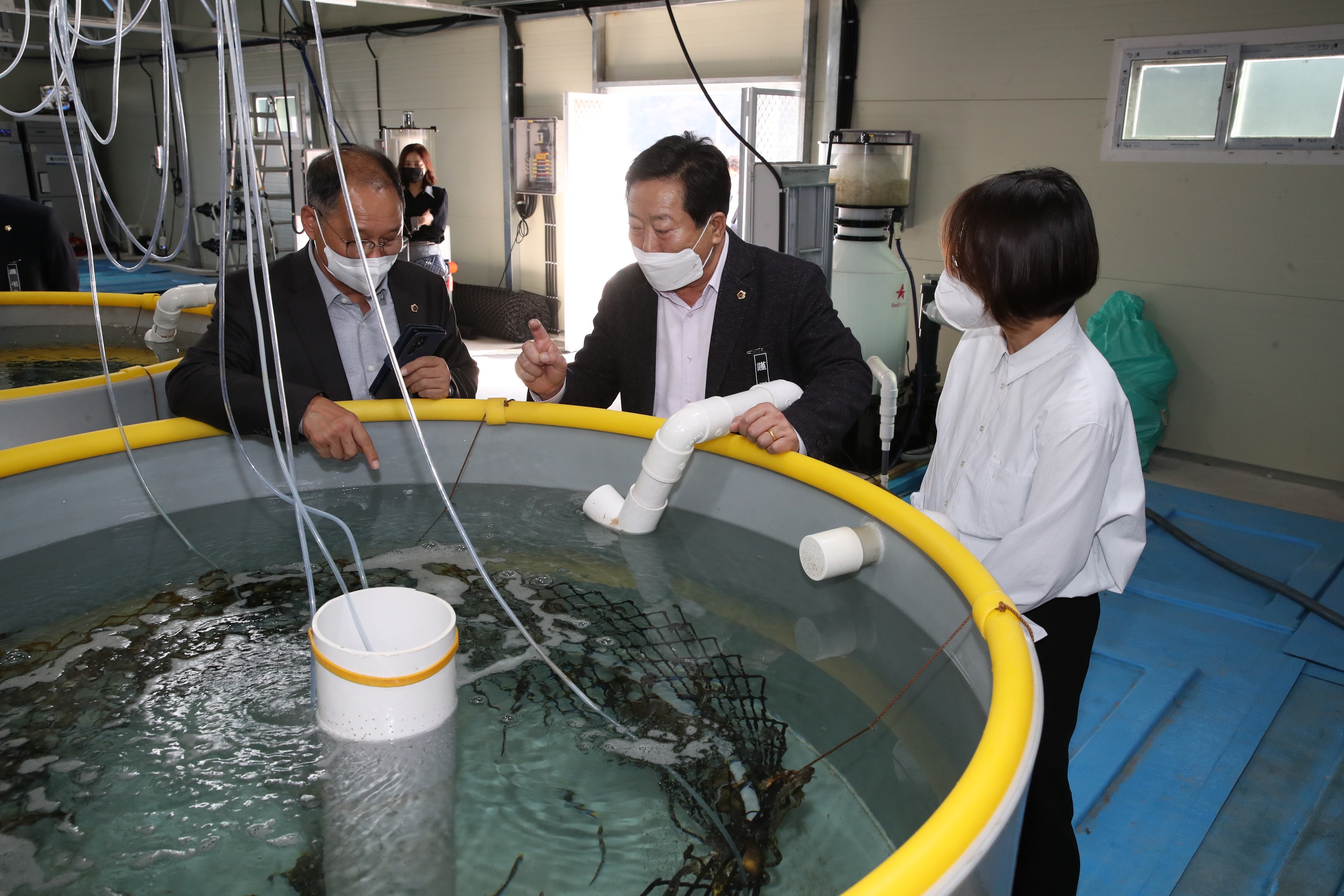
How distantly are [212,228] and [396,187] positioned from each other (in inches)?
425

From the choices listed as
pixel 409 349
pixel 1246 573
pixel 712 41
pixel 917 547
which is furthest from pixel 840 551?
pixel 712 41

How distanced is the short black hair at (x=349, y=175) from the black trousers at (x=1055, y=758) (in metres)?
1.45

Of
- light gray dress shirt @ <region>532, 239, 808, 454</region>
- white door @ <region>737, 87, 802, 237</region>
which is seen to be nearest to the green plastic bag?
white door @ <region>737, 87, 802, 237</region>

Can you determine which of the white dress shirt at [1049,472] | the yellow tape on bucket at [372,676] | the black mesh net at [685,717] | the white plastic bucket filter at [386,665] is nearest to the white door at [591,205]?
the black mesh net at [685,717]

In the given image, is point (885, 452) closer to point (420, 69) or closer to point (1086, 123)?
point (1086, 123)

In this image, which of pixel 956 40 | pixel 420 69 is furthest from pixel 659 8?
pixel 420 69

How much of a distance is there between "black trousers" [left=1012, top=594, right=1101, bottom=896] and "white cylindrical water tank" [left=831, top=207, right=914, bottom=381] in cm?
292

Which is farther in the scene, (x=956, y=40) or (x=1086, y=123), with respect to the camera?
(x=956, y=40)

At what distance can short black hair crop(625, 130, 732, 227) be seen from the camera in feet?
5.92

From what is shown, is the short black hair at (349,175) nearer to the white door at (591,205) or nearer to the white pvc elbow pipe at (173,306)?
the white pvc elbow pipe at (173,306)

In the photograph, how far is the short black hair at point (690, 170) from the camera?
1805mm

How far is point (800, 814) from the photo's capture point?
1.10 metres

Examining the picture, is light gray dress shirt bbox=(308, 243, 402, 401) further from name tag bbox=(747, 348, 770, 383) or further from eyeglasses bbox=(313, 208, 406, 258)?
name tag bbox=(747, 348, 770, 383)

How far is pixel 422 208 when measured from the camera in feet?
21.7
